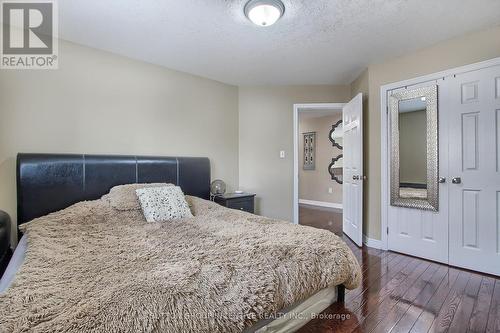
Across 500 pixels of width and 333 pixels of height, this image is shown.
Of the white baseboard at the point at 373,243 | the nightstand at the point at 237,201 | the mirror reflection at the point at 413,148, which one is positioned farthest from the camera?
the nightstand at the point at 237,201

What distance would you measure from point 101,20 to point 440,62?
334cm

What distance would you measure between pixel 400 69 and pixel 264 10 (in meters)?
1.98

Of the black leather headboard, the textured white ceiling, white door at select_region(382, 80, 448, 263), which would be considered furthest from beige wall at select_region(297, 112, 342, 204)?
the black leather headboard

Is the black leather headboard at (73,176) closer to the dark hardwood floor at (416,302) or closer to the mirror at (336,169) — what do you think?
the dark hardwood floor at (416,302)

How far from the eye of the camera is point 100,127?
2.71m

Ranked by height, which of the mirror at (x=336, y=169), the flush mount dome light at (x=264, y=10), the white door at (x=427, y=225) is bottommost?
the white door at (x=427, y=225)

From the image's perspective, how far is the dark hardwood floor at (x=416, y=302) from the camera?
1.67 meters

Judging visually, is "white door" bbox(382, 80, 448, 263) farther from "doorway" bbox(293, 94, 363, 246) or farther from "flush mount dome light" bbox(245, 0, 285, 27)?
"flush mount dome light" bbox(245, 0, 285, 27)

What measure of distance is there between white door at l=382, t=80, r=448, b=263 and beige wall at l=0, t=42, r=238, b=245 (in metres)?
2.41

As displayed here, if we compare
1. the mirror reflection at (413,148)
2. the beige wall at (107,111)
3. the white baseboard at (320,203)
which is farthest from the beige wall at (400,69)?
the white baseboard at (320,203)

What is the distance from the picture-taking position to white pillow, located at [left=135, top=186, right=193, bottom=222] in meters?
2.22

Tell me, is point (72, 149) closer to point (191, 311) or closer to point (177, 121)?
point (177, 121)

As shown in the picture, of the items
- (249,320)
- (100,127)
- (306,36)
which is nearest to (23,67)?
(100,127)

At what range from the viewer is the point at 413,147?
9.64ft
